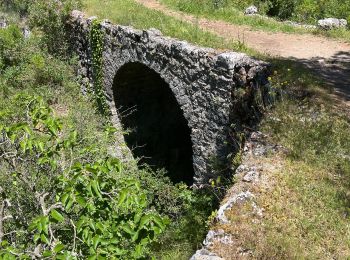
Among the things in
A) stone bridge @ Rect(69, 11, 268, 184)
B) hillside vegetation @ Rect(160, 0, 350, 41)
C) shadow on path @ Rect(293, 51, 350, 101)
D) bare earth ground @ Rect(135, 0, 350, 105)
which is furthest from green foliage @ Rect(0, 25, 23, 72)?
shadow on path @ Rect(293, 51, 350, 101)

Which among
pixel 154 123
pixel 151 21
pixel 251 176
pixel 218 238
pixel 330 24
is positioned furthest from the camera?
pixel 154 123

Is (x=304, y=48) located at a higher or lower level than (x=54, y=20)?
higher

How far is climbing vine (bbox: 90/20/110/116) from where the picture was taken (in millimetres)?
11133

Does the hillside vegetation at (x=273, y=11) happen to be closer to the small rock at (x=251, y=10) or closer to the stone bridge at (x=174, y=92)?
the small rock at (x=251, y=10)

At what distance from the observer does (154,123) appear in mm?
12227

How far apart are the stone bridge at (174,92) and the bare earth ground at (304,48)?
170cm

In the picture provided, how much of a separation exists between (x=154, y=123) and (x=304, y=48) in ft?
14.9

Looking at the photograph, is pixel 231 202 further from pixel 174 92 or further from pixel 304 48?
pixel 304 48

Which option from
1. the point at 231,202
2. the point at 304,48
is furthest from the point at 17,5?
the point at 231,202

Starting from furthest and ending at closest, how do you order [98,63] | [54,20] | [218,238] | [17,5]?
[17,5]
[54,20]
[98,63]
[218,238]

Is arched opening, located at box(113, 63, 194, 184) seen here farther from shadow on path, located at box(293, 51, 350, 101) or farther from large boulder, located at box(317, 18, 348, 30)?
large boulder, located at box(317, 18, 348, 30)

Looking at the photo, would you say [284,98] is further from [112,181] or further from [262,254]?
[112,181]

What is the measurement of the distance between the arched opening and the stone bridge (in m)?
0.03

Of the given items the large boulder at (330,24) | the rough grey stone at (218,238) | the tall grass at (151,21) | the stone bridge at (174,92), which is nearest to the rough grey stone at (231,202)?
A: the rough grey stone at (218,238)
